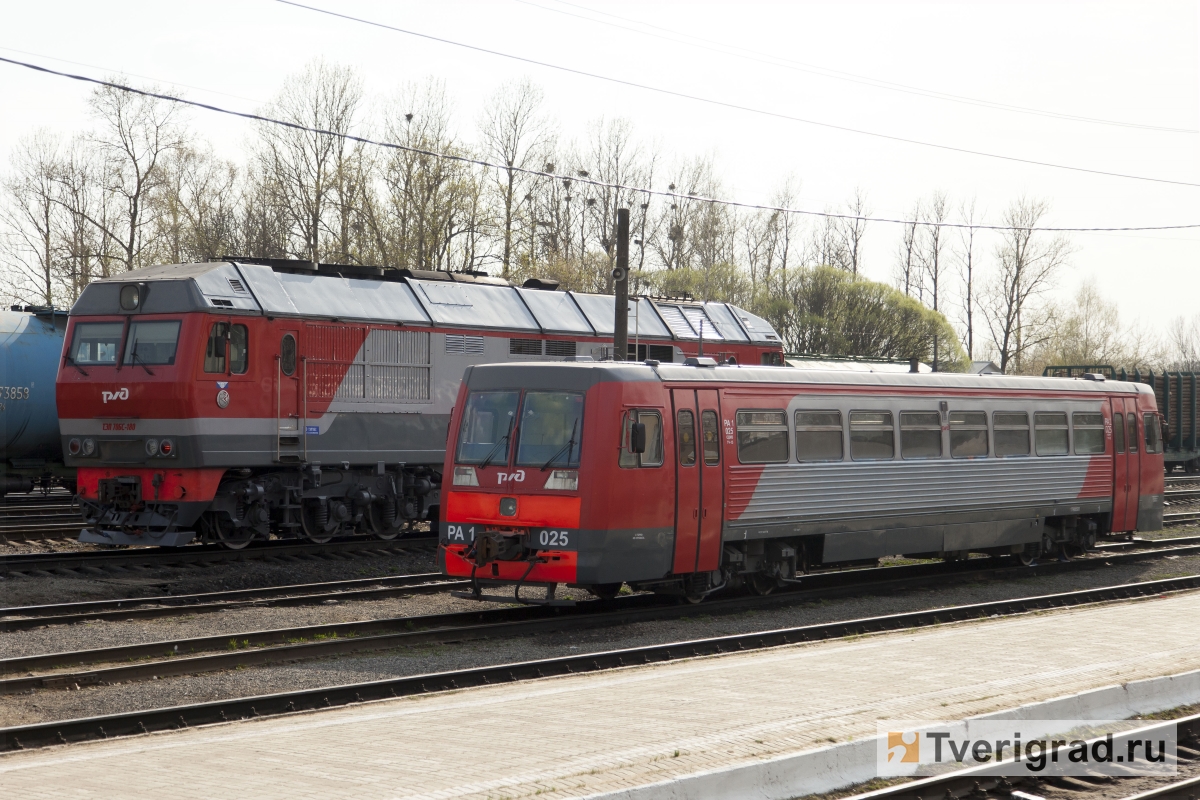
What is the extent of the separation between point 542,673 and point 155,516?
9032 mm

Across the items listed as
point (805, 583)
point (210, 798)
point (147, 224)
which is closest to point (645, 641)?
point (805, 583)

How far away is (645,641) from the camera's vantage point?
12.9 meters

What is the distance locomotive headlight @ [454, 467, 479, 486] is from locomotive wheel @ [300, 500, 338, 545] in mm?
6224

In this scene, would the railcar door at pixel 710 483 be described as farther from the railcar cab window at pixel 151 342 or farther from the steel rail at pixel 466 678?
the railcar cab window at pixel 151 342

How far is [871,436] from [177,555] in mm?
9991

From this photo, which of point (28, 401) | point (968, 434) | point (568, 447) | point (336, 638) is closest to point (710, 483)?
point (568, 447)

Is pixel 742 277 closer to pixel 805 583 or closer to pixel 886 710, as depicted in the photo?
pixel 805 583

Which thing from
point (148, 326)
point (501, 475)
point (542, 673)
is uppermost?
point (148, 326)

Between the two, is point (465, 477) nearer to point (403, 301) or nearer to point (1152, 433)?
point (403, 301)

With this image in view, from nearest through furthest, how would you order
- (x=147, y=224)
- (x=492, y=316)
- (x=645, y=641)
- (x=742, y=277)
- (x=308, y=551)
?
1. (x=645, y=641)
2. (x=308, y=551)
3. (x=492, y=316)
4. (x=147, y=224)
5. (x=742, y=277)

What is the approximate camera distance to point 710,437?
14.6 m

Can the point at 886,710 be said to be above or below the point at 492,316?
below

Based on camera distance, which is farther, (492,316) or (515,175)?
(515,175)

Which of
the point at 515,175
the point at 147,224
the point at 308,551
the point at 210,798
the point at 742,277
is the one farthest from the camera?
the point at 742,277
